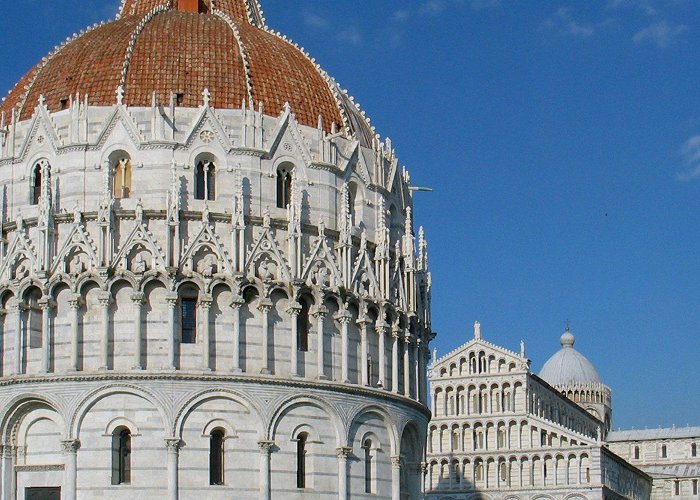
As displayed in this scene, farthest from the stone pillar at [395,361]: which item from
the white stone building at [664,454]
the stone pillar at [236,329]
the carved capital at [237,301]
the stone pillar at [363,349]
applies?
the white stone building at [664,454]

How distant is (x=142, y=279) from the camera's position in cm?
4500

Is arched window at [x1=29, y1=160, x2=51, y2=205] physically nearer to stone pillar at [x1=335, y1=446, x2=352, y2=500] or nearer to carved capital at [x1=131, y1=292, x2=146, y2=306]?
carved capital at [x1=131, y1=292, x2=146, y2=306]

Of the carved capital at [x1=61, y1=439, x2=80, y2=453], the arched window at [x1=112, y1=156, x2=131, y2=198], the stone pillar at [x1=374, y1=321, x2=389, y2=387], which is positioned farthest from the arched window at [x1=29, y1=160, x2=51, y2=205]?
the stone pillar at [x1=374, y1=321, x2=389, y2=387]

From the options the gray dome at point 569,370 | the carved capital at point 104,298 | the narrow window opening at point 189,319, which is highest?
the gray dome at point 569,370

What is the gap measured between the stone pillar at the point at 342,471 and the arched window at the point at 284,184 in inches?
358

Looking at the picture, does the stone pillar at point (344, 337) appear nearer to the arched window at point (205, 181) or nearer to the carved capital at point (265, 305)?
the carved capital at point (265, 305)

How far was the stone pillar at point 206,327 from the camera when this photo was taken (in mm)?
45000

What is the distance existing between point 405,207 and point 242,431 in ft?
44.3

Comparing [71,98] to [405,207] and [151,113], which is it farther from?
[405,207]

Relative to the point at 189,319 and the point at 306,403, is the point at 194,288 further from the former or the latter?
the point at 306,403

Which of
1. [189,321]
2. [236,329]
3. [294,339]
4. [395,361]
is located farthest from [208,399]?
[395,361]

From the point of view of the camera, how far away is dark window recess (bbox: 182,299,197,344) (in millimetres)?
45594

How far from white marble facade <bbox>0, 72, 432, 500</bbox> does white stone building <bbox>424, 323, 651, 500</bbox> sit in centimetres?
4810

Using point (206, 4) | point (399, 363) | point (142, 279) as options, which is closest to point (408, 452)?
point (399, 363)
